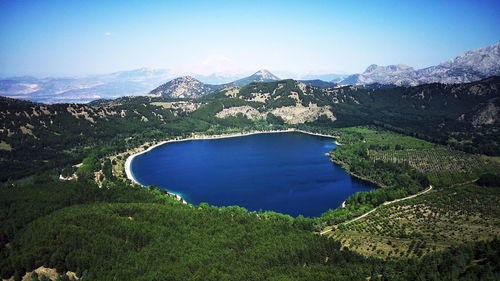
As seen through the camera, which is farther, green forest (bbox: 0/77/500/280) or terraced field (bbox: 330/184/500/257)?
terraced field (bbox: 330/184/500/257)

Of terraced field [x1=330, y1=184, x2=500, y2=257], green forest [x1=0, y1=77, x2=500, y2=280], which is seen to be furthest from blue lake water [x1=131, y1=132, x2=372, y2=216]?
terraced field [x1=330, y1=184, x2=500, y2=257]

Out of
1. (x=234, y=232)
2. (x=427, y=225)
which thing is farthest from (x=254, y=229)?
(x=427, y=225)

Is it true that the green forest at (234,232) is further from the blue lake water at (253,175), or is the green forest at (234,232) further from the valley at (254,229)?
the blue lake water at (253,175)

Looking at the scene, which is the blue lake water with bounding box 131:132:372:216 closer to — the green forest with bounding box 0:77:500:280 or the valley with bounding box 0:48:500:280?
the valley with bounding box 0:48:500:280

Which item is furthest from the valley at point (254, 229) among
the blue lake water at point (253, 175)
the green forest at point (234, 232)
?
the blue lake water at point (253, 175)

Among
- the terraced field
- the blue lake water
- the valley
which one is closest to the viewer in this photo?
the valley

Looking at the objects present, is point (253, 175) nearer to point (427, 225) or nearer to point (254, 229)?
point (254, 229)

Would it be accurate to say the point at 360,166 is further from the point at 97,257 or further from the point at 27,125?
the point at 27,125

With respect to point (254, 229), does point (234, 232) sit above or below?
above

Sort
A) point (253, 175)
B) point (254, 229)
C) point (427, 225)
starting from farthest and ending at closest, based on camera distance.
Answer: point (253, 175), point (427, 225), point (254, 229)
